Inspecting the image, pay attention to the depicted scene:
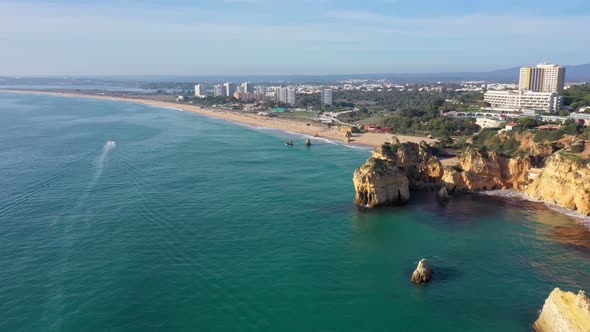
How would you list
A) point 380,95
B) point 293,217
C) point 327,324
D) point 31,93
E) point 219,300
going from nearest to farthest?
point 327,324 → point 219,300 → point 293,217 → point 380,95 → point 31,93

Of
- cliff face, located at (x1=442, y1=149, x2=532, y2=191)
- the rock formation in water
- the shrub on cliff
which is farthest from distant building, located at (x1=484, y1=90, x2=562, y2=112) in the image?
the rock formation in water

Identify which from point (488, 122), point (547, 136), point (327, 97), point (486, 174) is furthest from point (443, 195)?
point (327, 97)

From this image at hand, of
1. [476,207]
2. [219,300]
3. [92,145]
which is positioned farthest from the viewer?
[92,145]

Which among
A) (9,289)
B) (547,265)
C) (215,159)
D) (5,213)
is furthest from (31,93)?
(547,265)

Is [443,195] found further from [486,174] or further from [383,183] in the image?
[383,183]

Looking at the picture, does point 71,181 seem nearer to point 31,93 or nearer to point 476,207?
point 476,207

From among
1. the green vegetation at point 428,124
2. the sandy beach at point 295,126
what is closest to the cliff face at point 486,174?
the sandy beach at point 295,126
